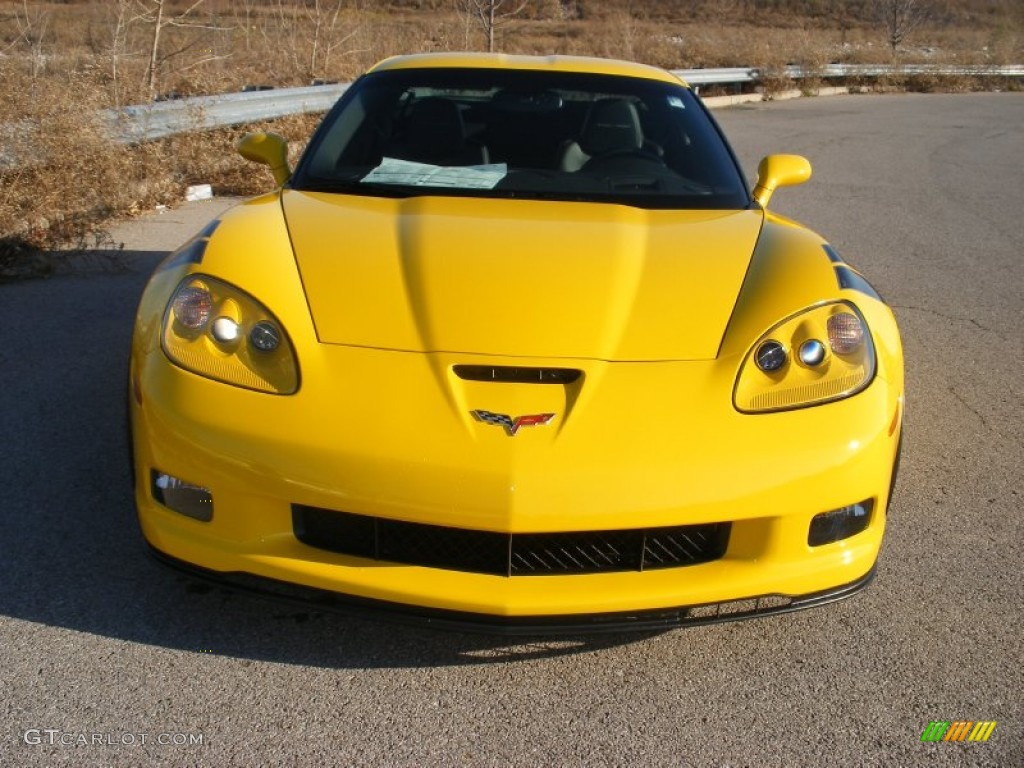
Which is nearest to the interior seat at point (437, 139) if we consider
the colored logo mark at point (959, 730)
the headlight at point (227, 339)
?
the headlight at point (227, 339)

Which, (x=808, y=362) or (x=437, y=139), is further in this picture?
(x=437, y=139)

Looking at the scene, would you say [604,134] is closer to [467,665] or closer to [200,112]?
[467,665]

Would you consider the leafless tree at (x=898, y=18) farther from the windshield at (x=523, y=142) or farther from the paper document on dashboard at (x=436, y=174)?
the paper document on dashboard at (x=436, y=174)

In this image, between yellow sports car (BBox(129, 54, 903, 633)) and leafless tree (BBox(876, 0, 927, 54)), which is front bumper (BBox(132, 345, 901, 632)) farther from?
leafless tree (BBox(876, 0, 927, 54))

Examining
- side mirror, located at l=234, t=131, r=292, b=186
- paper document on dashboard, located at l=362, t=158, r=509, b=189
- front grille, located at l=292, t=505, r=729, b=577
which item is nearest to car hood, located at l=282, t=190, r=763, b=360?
paper document on dashboard, located at l=362, t=158, r=509, b=189

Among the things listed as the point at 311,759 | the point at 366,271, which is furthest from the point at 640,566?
the point at 366,271

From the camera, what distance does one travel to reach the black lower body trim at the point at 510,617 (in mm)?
2109

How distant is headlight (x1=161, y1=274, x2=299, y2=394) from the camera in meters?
2.30

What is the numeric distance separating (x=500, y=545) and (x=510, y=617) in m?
0.15

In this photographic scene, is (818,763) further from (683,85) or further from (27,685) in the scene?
(683,85)

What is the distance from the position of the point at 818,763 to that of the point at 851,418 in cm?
77

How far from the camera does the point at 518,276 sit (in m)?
2.60

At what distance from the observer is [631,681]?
230cm

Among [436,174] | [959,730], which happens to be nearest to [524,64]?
[436,174]
